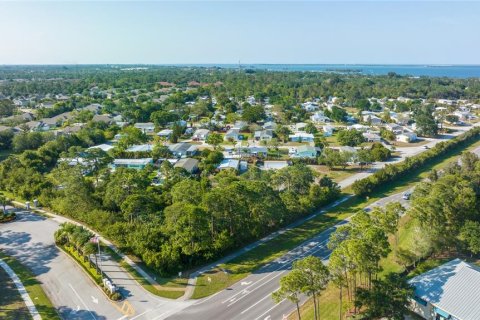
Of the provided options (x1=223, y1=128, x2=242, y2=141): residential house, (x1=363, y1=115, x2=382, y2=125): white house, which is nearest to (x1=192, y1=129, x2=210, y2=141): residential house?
(x1=223, y1=128, x2=242, y2=141): residential house

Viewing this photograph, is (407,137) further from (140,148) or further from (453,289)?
(453,289)

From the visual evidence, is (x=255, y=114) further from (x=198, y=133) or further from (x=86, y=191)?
(x=86, y=191)

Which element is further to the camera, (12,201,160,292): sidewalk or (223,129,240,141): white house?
(223,129,240,141): white house

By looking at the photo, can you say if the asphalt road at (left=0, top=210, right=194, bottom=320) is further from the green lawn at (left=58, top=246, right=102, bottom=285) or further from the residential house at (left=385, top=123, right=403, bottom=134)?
the residential house at (left=385, top=123, right=403, bottom=134)

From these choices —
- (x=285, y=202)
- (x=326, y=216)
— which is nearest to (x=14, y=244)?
(x=285, y=202)

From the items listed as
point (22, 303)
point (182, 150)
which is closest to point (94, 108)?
point (182, 150)

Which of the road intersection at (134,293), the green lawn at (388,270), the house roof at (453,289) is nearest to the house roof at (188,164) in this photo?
the road intersection at (134,293)
